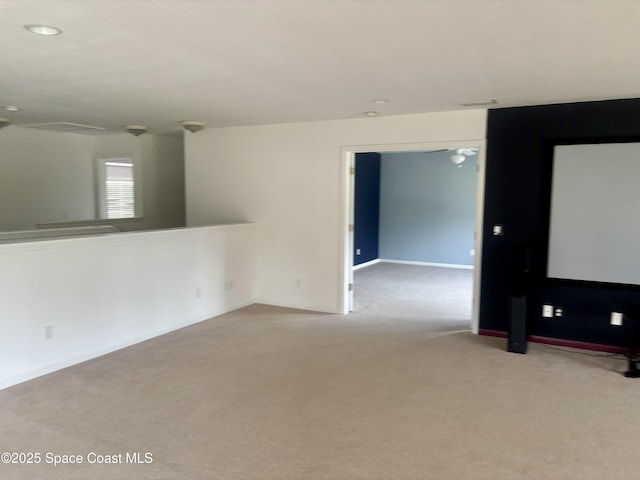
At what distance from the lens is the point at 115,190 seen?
26.8ft

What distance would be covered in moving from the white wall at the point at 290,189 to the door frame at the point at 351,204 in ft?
0.13

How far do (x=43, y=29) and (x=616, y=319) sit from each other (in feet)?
16.4

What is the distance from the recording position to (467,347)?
172 inches

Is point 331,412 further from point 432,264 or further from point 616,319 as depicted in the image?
point 432,264

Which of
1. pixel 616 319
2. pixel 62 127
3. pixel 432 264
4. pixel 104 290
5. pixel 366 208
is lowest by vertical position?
pixel 432 264

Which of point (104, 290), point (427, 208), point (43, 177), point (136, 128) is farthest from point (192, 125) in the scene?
point (427, 208)

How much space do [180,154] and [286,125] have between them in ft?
8.49

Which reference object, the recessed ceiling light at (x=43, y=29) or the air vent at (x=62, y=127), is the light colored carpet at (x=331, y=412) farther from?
the air vent at (x=62, y=127)

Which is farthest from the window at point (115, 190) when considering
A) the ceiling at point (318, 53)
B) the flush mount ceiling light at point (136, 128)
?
the ceiling at point (318, 53)

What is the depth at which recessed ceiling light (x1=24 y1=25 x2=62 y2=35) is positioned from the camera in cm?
238

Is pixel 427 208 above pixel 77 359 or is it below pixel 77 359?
above

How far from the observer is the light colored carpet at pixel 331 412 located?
7.93 feet

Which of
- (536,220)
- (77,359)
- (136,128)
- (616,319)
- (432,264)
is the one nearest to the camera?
(77,359)

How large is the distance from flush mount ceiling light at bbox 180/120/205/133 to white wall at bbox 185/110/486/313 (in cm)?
36
